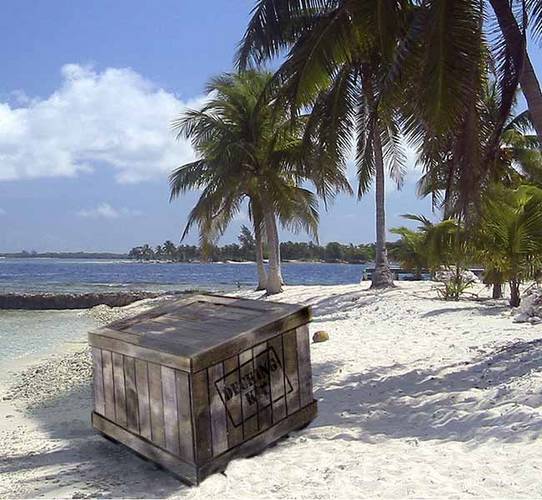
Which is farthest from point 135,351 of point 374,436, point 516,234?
point 516,234

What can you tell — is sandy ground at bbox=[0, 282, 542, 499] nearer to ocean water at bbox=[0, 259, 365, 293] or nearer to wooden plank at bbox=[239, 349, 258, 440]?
wooden plank at bbox=[239, 349, 258, 440]

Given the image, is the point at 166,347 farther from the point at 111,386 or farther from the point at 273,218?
the point at 273,218

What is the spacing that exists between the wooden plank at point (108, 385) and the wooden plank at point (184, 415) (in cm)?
108

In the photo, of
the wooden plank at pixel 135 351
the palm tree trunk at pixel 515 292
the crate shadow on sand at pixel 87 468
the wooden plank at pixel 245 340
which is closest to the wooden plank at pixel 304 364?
the wooden plank at pixel 245 340

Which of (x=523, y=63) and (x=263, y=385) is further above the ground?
(x=523, y=63)

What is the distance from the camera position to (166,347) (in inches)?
170

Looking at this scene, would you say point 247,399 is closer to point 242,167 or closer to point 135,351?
point 135,351

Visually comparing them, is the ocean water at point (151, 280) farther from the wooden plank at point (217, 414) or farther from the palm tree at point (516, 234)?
the wooden plank at point (217, 414)

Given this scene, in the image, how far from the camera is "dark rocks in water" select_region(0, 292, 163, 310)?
2991cm

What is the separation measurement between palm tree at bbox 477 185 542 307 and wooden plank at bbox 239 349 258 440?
7402 millimetres

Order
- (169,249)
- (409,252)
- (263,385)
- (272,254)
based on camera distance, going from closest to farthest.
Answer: (263,385)
(272,254)
(409,252)
(169,249)

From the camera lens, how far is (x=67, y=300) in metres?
30.7

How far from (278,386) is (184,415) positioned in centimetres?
93

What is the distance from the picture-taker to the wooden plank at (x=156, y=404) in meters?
4.34
